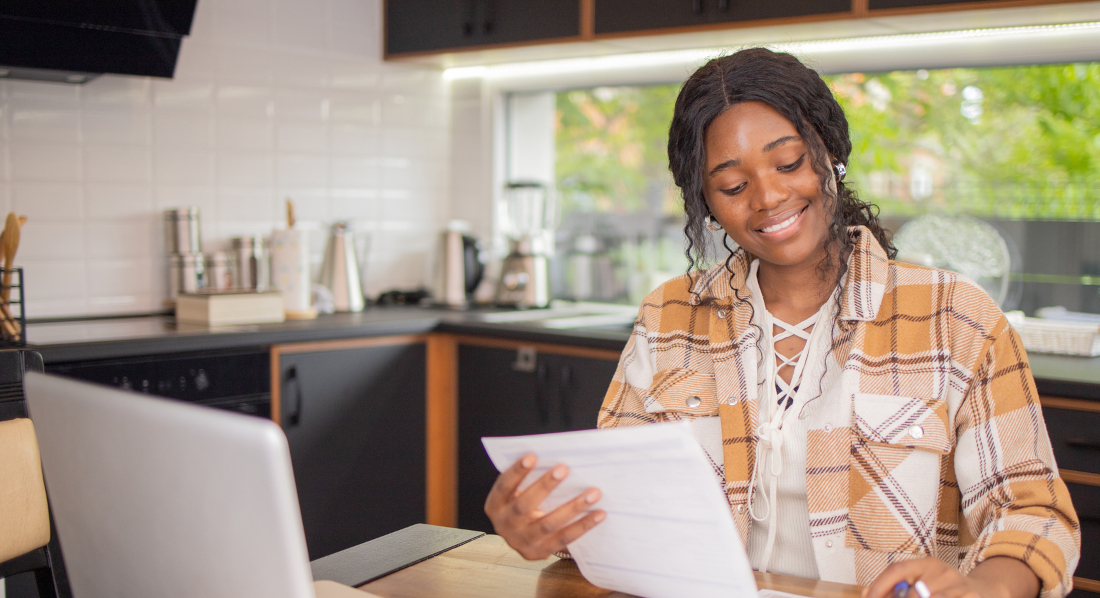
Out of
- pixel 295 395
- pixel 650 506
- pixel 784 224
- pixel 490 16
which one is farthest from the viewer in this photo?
pixel 490 16

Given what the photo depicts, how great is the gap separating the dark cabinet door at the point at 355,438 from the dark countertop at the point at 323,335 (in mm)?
71

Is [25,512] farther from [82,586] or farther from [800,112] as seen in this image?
[800,112]

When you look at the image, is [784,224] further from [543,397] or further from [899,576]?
[543,397]

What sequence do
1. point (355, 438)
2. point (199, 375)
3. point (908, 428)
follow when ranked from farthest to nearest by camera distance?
1. point (355, 438)
2. point (199, 375)
3. point (908, 428)

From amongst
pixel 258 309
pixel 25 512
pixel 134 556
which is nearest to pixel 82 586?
pixel 134 556

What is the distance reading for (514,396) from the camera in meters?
→ 2.57

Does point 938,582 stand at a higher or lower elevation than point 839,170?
lower

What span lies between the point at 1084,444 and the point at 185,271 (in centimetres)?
224

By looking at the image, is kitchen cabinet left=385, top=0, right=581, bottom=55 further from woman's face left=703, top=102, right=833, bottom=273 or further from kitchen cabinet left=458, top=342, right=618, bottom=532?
woman's face left=703, top=102, right=833, bottom=273

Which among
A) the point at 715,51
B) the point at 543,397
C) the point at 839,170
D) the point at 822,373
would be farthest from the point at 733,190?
the point at 715,51

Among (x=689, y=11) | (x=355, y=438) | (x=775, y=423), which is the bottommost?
(x=355, y=438)

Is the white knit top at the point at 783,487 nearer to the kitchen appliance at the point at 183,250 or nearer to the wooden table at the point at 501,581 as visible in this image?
the wooden table at the point at 501,581

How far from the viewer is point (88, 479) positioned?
25.1 inches

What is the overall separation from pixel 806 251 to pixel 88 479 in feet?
3.06
